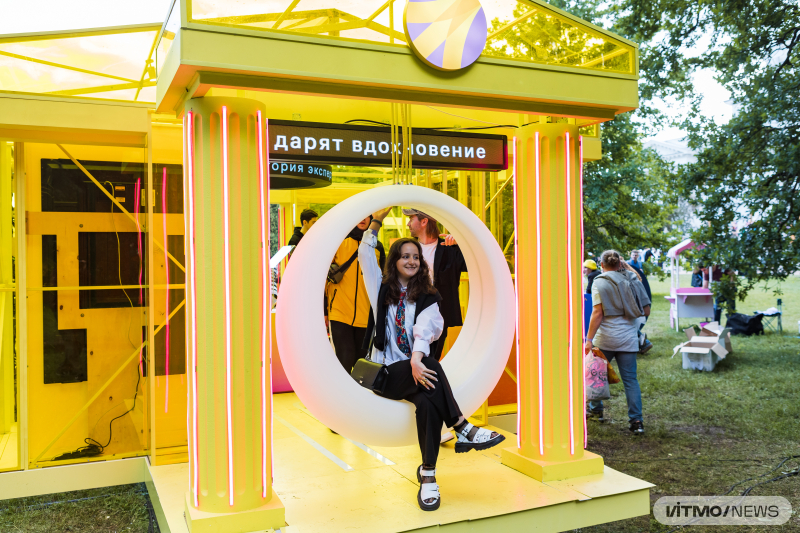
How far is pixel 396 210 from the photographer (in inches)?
323

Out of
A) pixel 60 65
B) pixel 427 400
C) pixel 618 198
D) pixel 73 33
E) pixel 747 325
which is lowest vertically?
pixel 747 325

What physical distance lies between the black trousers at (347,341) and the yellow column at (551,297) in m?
1.28

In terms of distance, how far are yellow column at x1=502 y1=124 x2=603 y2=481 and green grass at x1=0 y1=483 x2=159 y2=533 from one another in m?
2.49

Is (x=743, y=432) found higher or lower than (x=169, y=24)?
lower

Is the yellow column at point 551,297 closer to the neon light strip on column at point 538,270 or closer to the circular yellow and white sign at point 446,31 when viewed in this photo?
the neon light strip on column at point 538,270

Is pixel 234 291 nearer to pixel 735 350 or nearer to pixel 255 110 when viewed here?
pixel 255 110

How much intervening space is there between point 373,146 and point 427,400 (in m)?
1.51

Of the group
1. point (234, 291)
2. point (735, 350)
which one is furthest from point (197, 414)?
point (735, 350)

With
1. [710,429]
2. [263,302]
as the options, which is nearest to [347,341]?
[263,302]

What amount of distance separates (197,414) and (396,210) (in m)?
5.35

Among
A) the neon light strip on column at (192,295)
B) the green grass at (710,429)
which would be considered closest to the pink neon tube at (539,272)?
the green grass at (710,429)

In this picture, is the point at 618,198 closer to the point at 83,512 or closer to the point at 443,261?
the point at 443,261

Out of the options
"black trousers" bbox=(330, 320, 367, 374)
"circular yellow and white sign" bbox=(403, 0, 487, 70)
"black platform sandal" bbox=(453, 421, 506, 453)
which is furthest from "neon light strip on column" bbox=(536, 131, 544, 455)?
"black trousers" bbox=(330, 320, 367, 374)

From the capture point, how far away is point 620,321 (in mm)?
5859
